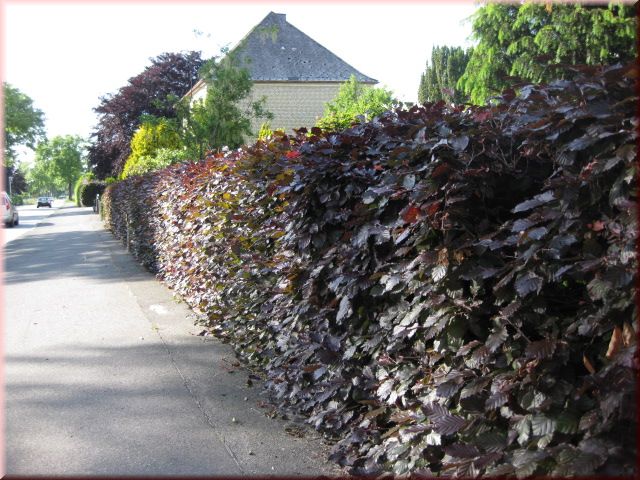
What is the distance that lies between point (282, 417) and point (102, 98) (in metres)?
46.6

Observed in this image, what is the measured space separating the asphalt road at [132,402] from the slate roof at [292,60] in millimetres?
25000

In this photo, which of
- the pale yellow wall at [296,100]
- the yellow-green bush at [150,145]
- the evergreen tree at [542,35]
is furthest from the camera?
the pale yellow wall at [296,100]

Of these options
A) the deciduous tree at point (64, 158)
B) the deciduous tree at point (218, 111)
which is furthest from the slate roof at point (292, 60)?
the deciduous tree at point (64, 158)

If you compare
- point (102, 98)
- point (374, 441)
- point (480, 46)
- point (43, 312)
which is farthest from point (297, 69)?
point (374, 441)

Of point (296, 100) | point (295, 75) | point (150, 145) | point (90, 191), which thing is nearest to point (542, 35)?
point (150, 145)

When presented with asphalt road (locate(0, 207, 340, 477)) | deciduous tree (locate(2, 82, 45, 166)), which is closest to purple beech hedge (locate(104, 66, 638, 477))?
asphalt road (locate(0, 207, 340, 477))

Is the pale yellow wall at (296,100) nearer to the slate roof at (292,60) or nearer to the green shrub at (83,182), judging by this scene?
the slate roof at (292,60)

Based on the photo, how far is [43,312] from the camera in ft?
30.4

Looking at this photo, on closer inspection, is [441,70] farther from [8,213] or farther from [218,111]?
[218,111]

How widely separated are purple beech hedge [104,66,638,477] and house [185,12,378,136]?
96.5ft

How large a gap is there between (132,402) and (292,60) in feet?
103

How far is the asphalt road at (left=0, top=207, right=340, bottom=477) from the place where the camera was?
407 cm

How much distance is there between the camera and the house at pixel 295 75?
3288 cm

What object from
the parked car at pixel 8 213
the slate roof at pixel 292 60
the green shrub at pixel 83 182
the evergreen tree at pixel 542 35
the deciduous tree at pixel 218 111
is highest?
the slate roof at pixel 292 60
